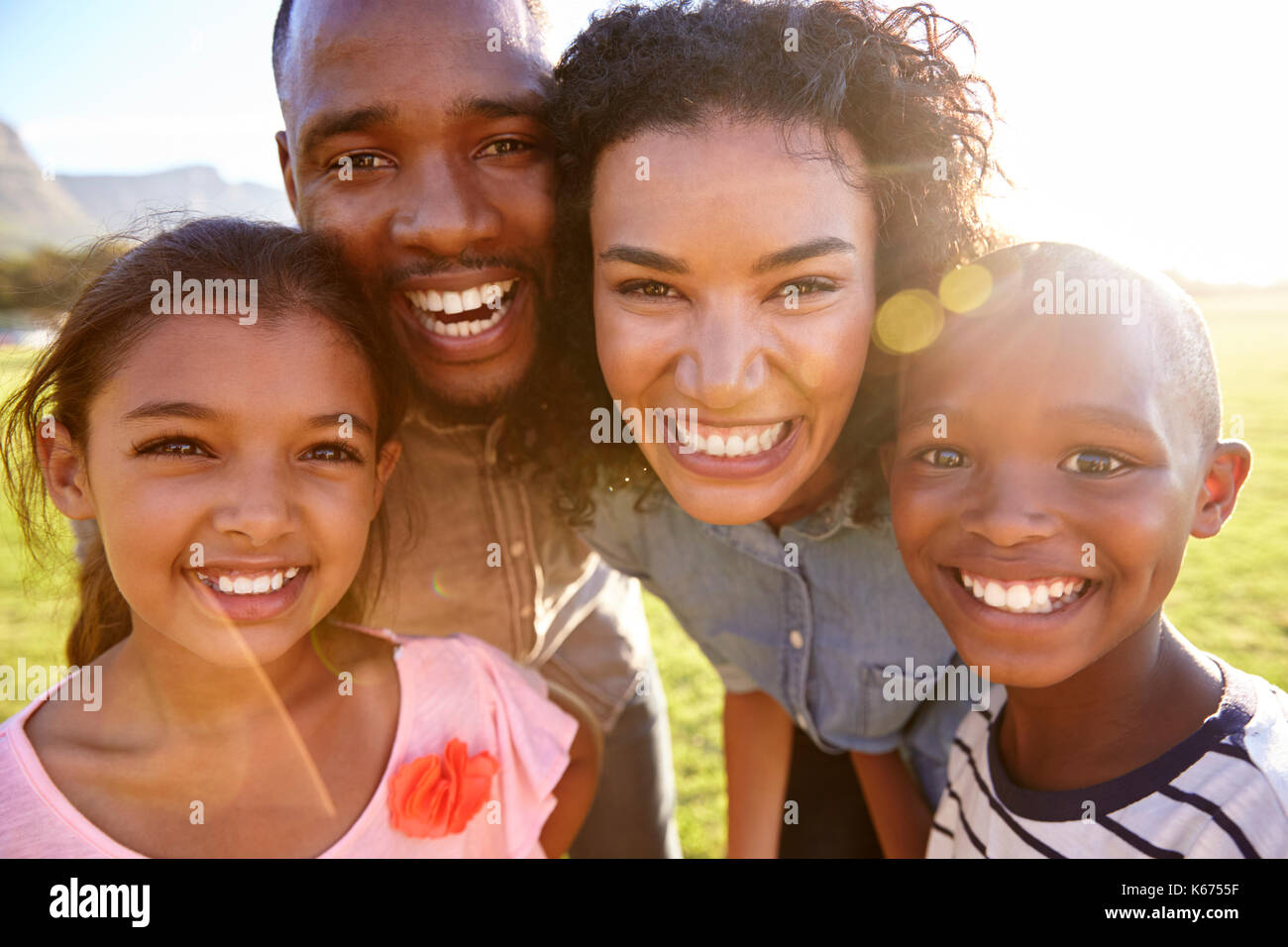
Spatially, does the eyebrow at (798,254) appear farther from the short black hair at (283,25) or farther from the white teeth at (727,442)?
the short black hair at (283,25)

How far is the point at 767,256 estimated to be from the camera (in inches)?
72.2

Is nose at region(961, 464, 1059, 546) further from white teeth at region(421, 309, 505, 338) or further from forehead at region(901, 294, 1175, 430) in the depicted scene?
white teeth at region(421, 309, 505, 338)

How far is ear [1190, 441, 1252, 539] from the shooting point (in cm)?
186

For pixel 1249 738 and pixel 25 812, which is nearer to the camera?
pixel 1249 738

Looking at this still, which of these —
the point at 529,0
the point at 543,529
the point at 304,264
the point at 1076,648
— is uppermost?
the point at 529,0

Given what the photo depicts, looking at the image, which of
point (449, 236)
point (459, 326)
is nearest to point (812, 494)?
point (459, 326)

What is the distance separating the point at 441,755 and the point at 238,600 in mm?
657

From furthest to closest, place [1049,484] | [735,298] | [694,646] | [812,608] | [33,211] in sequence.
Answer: [33,211] < [694,646] < [812,608] < [735,298] < [1049,484]

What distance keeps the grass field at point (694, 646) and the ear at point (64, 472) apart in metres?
0.49

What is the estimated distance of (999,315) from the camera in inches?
73.4

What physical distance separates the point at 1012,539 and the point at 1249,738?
0.60 meters

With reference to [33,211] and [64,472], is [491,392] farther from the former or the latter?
[33,211]

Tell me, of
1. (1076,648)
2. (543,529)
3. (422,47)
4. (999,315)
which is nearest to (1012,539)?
(1076,648)

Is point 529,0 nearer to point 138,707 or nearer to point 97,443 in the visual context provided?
point 97,443
